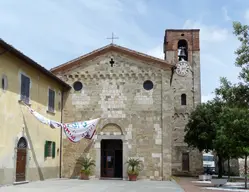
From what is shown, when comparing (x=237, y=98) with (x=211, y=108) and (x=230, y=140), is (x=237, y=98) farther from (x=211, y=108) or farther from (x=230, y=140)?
(x=211, y=108)

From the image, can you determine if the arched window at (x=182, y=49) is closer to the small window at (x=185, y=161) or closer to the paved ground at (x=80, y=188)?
the small window at (x=185, y=161)

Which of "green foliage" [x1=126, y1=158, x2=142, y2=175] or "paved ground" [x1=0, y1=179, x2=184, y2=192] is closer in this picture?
"paved ground" [x1=0, y1=179, x2=184, y2=192]

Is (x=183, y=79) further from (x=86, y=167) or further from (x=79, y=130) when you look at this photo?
(x=79, y=130)

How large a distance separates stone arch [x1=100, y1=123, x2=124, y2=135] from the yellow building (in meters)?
3.01

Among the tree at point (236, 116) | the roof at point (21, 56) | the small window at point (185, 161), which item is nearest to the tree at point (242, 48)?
the tree at point (236, 116)

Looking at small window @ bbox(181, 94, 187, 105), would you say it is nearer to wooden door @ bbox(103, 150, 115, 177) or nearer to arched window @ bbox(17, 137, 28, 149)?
wooden door @ bbox(103, 150, 115, 177)

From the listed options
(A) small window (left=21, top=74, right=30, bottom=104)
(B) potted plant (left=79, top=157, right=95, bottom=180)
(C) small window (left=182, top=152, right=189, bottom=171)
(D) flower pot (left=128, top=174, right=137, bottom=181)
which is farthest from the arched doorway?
(C) small window (left=182, top=152, right=189, bottom=171)

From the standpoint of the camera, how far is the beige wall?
658 inches

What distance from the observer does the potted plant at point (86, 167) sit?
2342 centimetres

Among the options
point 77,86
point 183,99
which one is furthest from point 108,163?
point 183,99

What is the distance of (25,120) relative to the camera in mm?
18875

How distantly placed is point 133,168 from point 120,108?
3950mm

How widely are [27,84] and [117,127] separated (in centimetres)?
734

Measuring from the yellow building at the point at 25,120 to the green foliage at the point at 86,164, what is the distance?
1540 mm
